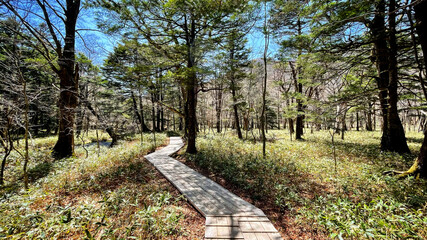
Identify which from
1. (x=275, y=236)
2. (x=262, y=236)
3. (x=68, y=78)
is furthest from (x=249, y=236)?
(x=68, y=78)

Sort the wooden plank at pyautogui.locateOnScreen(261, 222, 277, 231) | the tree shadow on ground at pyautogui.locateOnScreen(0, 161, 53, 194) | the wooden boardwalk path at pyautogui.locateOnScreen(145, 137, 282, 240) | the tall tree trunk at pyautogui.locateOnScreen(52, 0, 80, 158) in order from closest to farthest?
1. the wooden boardwalk path at pyautogui.locateOnScreen(145, 137, 282, 240)
2. the wooden plank at pyautogui.locateOnScreen(261, 222, 277, 231)
3. the tree shadow on ground at pyautogui.locateOnScreen(0, 161, 53, 194)
4. the tall tree trunk at pyautogui.locateOnScreen(52, 0, 80, 158)

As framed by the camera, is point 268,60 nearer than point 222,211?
No

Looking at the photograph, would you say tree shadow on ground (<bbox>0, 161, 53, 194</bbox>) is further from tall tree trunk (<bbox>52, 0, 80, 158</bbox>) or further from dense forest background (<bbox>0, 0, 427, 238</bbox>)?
tall tree trunk (<bbox>52, 0, 80, 158</bbox>)

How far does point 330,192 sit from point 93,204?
20.1ft

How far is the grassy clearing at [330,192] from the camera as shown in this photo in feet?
9.00


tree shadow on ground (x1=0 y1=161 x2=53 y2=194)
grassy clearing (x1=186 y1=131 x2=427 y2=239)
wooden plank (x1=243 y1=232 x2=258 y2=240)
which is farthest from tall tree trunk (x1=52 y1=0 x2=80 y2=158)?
wooden plank (x1=243 y1=232 x2=258 y2=240)

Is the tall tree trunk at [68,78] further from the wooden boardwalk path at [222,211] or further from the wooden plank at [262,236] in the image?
the wooden plank at [262,236]

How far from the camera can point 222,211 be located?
142 inches

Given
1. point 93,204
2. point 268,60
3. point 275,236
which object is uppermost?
point 268,60

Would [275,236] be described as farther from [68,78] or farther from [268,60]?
[68,78]

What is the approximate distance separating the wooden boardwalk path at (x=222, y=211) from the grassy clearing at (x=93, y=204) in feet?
0.83

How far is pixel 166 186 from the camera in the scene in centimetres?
500

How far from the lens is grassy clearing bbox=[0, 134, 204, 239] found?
9.18 feet

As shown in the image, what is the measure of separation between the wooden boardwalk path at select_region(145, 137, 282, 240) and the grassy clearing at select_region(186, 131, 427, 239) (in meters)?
0.48
